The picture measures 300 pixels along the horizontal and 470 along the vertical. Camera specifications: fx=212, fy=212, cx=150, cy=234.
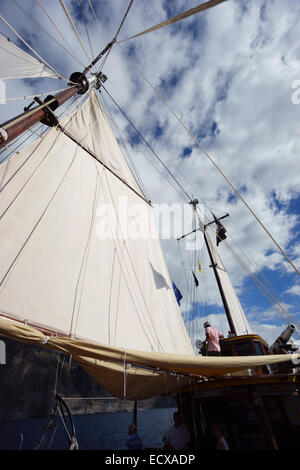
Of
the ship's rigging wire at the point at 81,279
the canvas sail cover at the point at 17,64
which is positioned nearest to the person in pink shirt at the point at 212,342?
the ship's rigging wire at the point at 81,279

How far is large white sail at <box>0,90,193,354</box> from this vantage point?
4.86 metres

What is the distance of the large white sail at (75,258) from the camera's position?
486cm

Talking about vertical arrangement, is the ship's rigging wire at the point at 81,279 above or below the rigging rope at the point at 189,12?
below

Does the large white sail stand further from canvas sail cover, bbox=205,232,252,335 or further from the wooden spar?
canvas sail cover, bbox=205,232,252,335

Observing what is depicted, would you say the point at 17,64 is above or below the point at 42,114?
above

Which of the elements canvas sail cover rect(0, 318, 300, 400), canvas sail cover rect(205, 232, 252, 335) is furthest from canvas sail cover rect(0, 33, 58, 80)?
canvas sail cover rect(205, 232, 252, 335)

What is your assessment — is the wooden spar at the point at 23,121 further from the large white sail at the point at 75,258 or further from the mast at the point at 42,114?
A: the large white sail at the point at 75,258

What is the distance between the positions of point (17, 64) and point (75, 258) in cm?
722

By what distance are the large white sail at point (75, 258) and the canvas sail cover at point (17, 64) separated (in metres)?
1.92

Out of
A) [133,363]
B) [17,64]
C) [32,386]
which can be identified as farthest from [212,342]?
[32,386]

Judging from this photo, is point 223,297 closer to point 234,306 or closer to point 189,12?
point 234,306

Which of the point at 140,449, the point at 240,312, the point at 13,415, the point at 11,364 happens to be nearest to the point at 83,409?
the point at 13,415

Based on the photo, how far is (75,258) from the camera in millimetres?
6156
